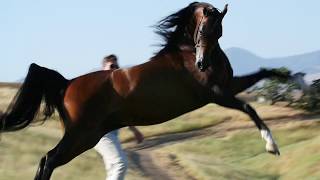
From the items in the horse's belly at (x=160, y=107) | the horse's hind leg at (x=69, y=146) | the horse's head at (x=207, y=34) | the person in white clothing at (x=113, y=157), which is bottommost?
the person in white clothing at (x=113, y=157)

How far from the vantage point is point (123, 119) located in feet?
23.0

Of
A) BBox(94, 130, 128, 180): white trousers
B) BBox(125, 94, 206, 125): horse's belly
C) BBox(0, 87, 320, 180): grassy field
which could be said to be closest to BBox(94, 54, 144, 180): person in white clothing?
BBox(94, 130, 128, 180): white trousers

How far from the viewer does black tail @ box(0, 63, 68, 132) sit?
25.3 feet

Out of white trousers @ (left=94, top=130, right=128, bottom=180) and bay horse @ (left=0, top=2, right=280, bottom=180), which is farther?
white trousers @ (left=94, top=130, right=128, bottom=180)

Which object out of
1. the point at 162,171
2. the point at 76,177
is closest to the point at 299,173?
the point at 162,171

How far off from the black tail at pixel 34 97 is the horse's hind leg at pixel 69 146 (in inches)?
21.1

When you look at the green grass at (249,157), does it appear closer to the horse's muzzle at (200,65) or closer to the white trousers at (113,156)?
the white trousers at (113,156)

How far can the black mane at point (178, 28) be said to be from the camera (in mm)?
7039

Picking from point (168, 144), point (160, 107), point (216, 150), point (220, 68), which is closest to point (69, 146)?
point (160, 107)

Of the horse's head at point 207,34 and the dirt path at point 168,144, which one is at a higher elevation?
the horse's head at point 207,34

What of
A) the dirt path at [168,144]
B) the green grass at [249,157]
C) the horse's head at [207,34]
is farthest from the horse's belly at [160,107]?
the green grass at [249,157]

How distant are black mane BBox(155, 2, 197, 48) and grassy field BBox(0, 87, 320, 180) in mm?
5539

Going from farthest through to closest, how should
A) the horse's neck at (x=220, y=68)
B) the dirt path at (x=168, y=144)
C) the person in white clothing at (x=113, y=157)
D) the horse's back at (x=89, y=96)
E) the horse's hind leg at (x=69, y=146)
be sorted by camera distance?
1. the dirt path at (x=168, y=144)
2. the person in white clothing at (x=113, y=157)
3. the horse's hind leg at (x=69, y=146)
4. the horse's back at (x=89, y=96)
5. the horse's neck at (x=220, y=68)

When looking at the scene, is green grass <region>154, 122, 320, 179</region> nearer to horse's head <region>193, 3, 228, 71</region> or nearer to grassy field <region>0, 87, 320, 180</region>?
grassy field <region>0, 87, 320, 180</region>
